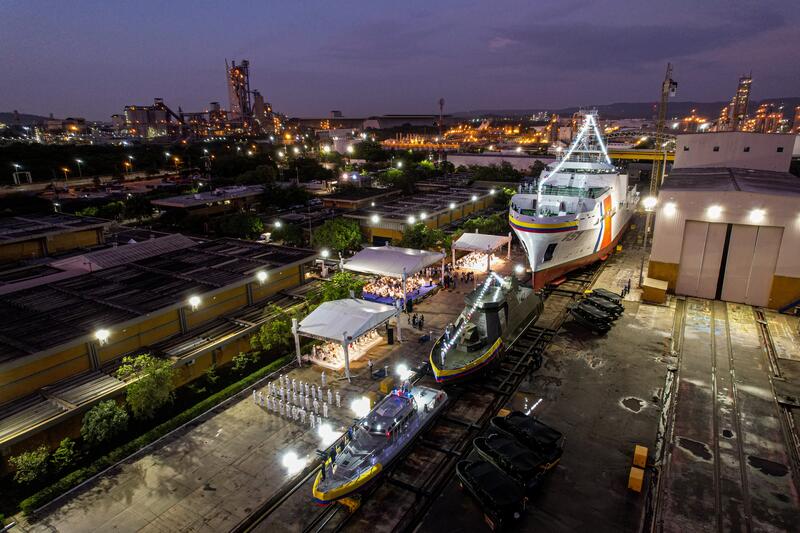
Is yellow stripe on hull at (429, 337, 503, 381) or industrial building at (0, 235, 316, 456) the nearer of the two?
industrial building at (0, 235, 316, 456)

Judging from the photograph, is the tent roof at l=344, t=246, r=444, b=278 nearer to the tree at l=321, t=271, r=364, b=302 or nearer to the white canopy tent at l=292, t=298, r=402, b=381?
the tree at l=321, t=271, r=364, b=302

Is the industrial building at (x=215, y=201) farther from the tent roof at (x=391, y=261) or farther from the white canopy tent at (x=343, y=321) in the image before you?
the white canopy tent at (x=343, y=321)

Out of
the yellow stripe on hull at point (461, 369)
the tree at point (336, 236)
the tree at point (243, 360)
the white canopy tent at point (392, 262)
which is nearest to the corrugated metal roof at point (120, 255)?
the tree at point (336, 236)

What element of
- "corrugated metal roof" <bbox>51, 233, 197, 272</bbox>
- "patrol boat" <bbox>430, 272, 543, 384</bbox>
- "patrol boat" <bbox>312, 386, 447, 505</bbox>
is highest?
"corrugated metal roof" <bbox>51, 233, 197, 272</bbox>

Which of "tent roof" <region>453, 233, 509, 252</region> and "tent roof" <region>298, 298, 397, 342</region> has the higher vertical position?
"tent roof" <region>453, 233, 509, 252</region>

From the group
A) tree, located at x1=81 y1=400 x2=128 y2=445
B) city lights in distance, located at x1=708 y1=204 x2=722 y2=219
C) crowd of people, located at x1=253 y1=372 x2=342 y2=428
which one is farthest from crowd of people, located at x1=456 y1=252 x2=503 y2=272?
tree, located at x1=81 y1=400 x2=128 y2=445

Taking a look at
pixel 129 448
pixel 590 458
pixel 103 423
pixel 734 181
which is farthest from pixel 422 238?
pixel 103 423

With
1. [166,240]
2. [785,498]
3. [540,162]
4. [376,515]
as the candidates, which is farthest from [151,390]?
[540,162]
